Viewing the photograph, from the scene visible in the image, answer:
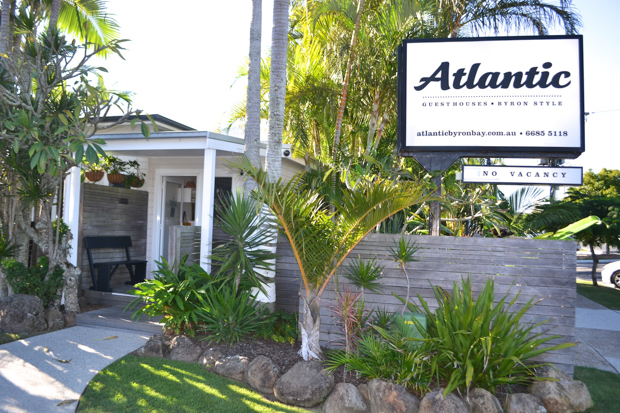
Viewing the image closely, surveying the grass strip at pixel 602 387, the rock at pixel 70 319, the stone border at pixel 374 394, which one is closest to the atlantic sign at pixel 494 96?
the grass strip at pixel 602 387

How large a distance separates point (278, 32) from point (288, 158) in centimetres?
345

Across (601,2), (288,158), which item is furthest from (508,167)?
(601,2)

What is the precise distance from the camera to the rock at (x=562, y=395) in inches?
149

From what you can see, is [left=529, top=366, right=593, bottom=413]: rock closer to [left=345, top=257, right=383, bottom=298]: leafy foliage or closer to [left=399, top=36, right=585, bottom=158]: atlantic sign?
[left=345, top=257, right=383, bottom=298]: leafy foliage

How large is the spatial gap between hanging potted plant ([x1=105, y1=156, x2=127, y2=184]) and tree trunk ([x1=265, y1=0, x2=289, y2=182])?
4.32 m

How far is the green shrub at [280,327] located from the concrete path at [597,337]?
297 cm

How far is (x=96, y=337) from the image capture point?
5.62m

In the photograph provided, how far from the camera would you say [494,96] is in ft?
17.7

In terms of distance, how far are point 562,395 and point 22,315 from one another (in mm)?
6372

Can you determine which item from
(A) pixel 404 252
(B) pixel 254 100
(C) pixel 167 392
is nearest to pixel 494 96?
(A) pixel 404 252

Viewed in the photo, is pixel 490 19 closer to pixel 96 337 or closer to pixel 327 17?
pixel 327 17

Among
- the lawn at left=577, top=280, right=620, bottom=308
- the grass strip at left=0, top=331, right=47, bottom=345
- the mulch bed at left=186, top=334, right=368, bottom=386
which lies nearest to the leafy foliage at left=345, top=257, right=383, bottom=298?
the mulch bed at left=186, top=334, right=368, bottom=386

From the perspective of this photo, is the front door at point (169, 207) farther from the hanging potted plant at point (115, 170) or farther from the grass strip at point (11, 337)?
the grass strip at point (11, 337)

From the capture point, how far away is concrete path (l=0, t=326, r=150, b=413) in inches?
153
